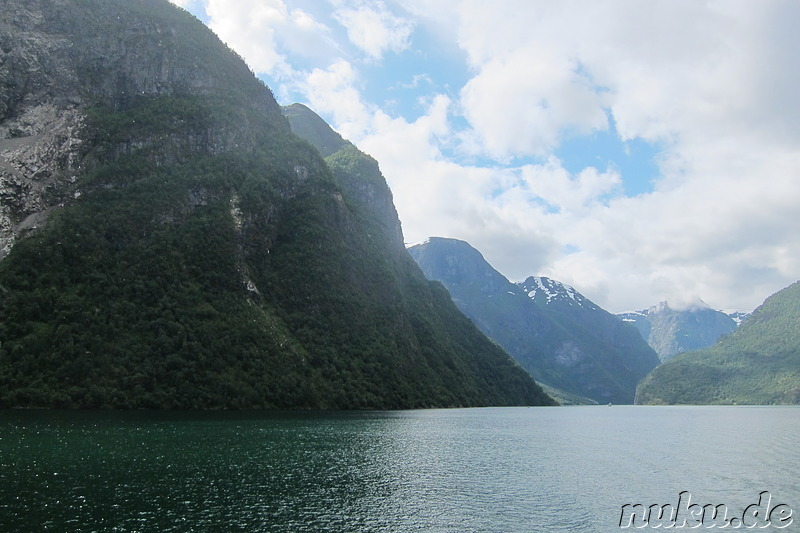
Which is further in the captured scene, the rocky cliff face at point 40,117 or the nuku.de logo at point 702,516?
the rocky cliff face at point 40,117

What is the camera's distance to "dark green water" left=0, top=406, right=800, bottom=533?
40219 millimetres

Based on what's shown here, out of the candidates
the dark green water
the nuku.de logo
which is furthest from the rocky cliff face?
the nuku.de logo

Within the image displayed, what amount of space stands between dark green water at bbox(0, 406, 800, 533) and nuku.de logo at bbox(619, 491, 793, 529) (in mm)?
1306

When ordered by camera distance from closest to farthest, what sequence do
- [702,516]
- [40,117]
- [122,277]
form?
[702,516] < [122,277] < [40,117]

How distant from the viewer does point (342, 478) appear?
56125mm

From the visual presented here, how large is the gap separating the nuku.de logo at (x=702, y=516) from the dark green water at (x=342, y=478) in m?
1.31

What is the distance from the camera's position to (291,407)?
6339 inches

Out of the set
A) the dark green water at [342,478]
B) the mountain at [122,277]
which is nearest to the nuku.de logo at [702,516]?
the dark green water at [342,478]

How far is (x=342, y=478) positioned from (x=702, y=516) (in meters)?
32.9

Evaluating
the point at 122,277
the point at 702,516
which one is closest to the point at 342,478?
the point at 702,516

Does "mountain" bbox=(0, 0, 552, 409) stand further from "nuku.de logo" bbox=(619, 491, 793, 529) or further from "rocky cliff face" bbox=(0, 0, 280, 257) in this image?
"nuku.de logo" bbox=(619, 491, 793, 529)

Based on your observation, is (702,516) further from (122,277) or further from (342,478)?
(122,277)

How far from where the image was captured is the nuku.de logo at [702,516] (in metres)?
41.7

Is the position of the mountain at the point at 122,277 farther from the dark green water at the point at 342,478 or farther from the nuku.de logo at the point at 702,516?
the nuku.de logo at the point at 702,516
